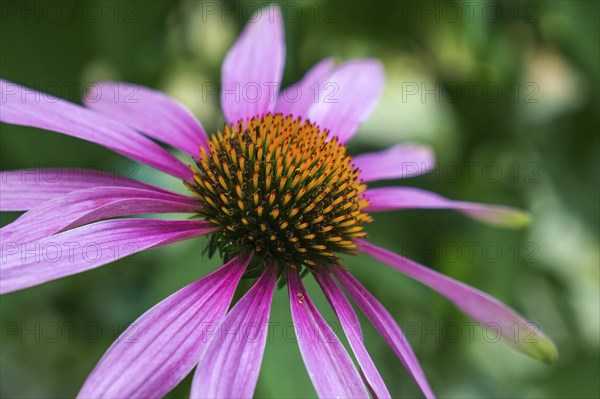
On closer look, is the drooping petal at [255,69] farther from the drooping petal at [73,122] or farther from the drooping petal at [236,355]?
the drooping petal at [236,355]

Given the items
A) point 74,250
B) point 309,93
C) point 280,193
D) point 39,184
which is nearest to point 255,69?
point 309,93

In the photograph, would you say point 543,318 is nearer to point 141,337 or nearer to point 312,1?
point 312,1

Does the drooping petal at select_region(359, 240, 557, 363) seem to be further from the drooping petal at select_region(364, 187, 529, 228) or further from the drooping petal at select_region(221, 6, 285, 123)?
the drooping petal at select_region(221, 6, 285, 123)

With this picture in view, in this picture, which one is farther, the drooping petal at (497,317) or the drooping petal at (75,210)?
the drooping petal at (497,317)

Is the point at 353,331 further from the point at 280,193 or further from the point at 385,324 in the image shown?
the point at 280,193

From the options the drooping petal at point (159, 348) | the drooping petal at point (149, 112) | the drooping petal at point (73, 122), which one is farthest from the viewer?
the drooping petal at point (149, 112)

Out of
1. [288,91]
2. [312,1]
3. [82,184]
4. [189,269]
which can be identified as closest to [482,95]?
[312,1]

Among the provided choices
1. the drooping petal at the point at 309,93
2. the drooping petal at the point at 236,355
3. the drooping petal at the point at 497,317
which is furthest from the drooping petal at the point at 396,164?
the drooping petal at the point at 236,355
